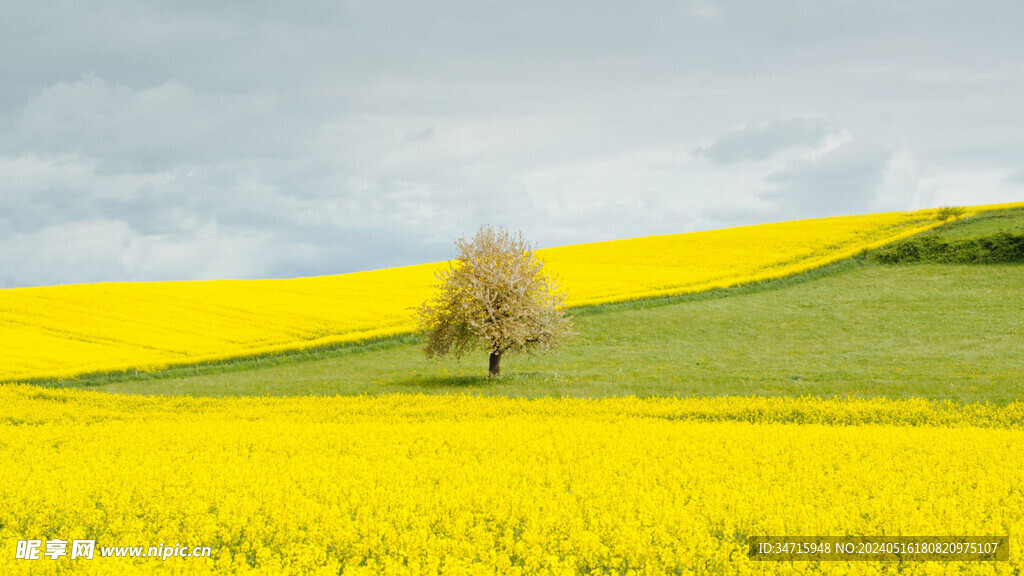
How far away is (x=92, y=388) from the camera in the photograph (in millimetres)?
31547

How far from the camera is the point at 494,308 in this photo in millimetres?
30562

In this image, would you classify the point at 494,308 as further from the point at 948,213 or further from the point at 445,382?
the point at 948,213

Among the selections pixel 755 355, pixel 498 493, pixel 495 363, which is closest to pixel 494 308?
pixel 495 363

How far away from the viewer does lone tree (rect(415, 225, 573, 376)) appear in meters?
30.1

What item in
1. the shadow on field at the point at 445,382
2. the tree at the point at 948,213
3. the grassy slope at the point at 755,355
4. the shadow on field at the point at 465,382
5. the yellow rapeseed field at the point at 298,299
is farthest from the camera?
the tree at the point at 948,213

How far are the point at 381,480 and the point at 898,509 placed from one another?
763 cm

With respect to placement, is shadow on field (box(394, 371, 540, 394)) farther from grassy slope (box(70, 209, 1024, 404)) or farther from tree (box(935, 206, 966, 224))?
tree (box(935, 206, 966, 224))

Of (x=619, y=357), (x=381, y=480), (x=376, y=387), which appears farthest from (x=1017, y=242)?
(x=381, y=480)

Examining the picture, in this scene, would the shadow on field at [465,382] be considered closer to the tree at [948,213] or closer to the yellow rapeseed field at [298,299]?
the yellow rapeseed field at [298,299]

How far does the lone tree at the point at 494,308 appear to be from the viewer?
30109mm

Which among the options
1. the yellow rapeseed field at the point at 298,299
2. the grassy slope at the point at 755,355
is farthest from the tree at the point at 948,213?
the grassy slope at the point at 755,355

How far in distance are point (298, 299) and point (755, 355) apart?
33.7m

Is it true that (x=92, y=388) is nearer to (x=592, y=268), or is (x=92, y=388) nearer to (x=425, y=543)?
(x=425, y=543)

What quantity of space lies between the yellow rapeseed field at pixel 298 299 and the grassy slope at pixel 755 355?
3855 millimetres
